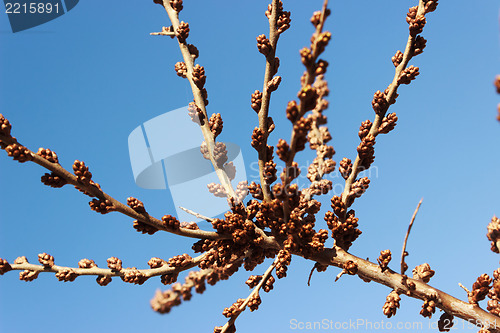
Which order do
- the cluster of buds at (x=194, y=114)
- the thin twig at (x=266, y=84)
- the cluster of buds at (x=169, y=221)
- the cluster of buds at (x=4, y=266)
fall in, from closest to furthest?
the cluster of buds at (x=169, y=221), the cluster of buds at (x=4, y=266), the thin twig at (x=266, y=84), the cluster of buds at (x=194, y=114)

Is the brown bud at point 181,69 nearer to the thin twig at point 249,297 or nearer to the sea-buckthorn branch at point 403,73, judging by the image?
the sea-buckthorn branch at point 403,73

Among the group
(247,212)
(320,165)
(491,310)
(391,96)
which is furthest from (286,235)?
(491,310)

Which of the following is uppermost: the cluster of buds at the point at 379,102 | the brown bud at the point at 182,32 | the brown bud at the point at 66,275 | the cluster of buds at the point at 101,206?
the brown bud at the point at 182,32

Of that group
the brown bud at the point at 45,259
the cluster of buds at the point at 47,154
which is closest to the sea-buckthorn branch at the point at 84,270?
the brown bud at the point at 45,259

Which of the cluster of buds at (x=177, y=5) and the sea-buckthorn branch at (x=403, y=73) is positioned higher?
the cluster of buds at (x=177, y=5)

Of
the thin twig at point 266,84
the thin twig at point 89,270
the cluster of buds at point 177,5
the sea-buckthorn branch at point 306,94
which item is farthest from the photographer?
the cluster of buds at point 177,5

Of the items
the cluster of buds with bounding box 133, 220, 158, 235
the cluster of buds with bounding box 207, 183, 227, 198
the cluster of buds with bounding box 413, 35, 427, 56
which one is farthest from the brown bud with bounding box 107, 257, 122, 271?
the cluster of buds with bounding box 413, 35, 427, 56

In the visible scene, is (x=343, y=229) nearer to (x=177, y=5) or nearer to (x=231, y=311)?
(x=231, y=311)
